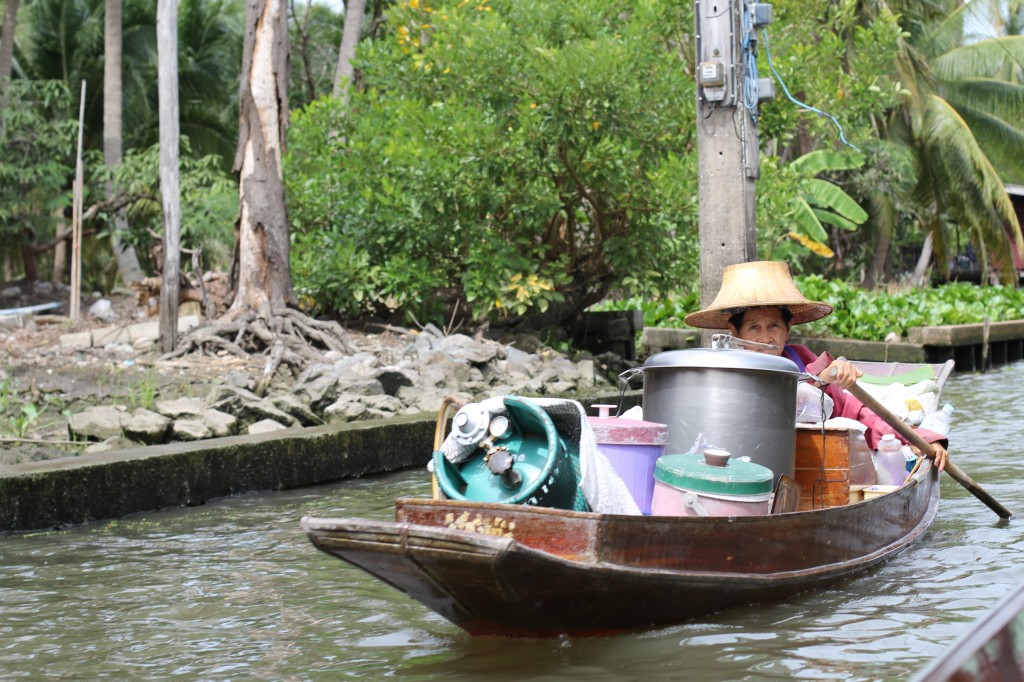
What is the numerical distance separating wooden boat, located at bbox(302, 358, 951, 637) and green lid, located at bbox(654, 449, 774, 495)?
15cm

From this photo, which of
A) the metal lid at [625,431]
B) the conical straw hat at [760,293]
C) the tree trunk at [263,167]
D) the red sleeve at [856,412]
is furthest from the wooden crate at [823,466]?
the tree trunk at [263,167]

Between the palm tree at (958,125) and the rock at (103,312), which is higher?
the palm tree at (958,125)

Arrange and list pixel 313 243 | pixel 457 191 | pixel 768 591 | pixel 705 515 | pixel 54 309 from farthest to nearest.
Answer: pixel 54 309 < pixel 313 243 < pixel 457 191 < pixel 768 591 < pixel 705 515

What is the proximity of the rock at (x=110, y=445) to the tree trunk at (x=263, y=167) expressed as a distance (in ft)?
16.5

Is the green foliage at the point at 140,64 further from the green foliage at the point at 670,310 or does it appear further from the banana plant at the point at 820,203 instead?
the banana plant at the point at 820,203

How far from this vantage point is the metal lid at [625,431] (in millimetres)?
5254

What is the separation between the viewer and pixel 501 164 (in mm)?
13422

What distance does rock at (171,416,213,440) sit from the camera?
8.88 m

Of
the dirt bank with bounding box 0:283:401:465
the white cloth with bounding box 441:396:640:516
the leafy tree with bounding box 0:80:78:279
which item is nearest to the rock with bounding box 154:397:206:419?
the dirt bank with bounding box 0:283:401:465

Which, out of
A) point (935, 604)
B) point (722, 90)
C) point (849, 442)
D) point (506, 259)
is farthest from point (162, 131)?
point (935, 604)

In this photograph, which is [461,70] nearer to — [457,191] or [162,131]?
[457,191]

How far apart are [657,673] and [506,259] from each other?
376 inches

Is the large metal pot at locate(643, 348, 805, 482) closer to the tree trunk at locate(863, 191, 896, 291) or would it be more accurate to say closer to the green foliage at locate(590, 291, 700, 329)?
the green foliage at locate(590, 291, 700, 329)

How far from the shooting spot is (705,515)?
4.93 metres
